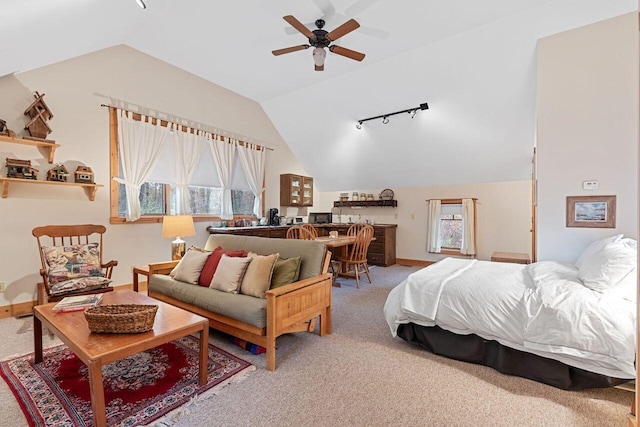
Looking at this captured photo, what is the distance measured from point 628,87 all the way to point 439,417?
3.61 meters

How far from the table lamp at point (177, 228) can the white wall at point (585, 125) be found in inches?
164

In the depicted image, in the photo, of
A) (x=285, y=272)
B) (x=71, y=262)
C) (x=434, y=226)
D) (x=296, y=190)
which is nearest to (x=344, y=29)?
(x=285, y=272)

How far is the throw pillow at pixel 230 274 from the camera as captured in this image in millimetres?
2660

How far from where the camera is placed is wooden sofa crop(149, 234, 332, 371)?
2.24 metres

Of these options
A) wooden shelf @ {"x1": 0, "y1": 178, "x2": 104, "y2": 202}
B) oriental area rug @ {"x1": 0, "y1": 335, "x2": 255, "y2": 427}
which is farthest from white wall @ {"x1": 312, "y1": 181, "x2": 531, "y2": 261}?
wooden shelf @ {"x1": 0, "y1": 178, "x2": 104, "y2": 202}

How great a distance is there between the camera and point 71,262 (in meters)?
3.12

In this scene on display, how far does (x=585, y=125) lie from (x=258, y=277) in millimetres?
3692

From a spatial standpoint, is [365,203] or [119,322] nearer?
[119,322]

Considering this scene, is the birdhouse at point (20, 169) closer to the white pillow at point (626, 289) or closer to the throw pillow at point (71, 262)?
the throw pillow at point (71, 262)

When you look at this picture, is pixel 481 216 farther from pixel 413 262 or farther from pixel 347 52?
pixel 347 52

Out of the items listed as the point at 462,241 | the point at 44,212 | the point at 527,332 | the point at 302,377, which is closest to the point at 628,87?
the point at 527,332

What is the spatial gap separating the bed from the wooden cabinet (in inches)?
168

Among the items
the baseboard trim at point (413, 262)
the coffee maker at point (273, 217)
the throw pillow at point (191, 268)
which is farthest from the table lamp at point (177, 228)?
the baseboard trim at point (413, 262)

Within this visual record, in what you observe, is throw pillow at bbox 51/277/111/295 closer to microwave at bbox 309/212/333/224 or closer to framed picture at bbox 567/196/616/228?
microwave at bbox 309/212/333/224
